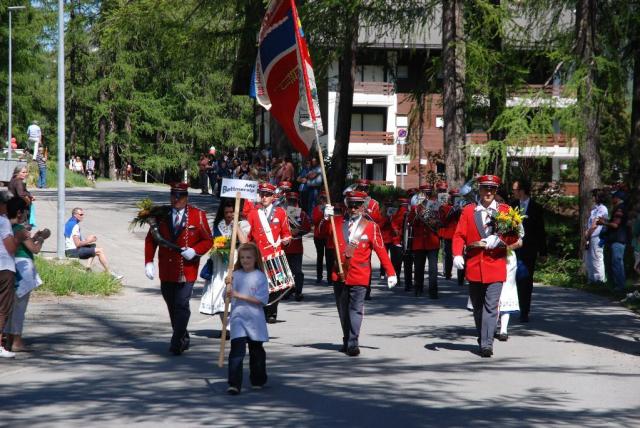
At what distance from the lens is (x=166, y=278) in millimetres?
12555

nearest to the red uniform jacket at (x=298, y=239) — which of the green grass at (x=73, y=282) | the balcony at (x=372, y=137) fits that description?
the green grass at (x=73, y=282)

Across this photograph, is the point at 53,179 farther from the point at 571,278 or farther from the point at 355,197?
the point at 355,197

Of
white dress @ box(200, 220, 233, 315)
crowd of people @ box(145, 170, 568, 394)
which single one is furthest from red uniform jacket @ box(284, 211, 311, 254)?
white dress @ box(200, 220, 233, 315)

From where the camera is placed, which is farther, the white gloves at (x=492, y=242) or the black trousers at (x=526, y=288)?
the black trousers at (x=526, y=288)

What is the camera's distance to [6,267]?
1198 cm

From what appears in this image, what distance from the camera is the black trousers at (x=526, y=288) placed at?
15.4 m

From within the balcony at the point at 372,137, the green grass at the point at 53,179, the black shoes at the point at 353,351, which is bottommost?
the black shoes at the point at 353,351

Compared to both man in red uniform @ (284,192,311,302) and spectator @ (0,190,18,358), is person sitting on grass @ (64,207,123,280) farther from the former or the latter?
spectator @ (0,190,18,358)

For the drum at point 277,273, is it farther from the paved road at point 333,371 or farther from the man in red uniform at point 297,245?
the man in red uniform at point 297,245

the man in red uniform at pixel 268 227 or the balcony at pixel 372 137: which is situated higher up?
the balcony at pixel 372 137

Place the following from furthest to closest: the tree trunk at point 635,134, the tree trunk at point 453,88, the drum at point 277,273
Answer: the tree trunk at point 453,88, the tree trunk at point 635,134, the drum at point 277,273

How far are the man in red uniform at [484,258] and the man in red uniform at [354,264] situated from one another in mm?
921

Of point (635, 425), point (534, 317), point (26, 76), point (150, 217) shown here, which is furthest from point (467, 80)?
point (26, 76)

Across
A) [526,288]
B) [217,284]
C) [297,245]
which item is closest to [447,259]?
[297,245]
